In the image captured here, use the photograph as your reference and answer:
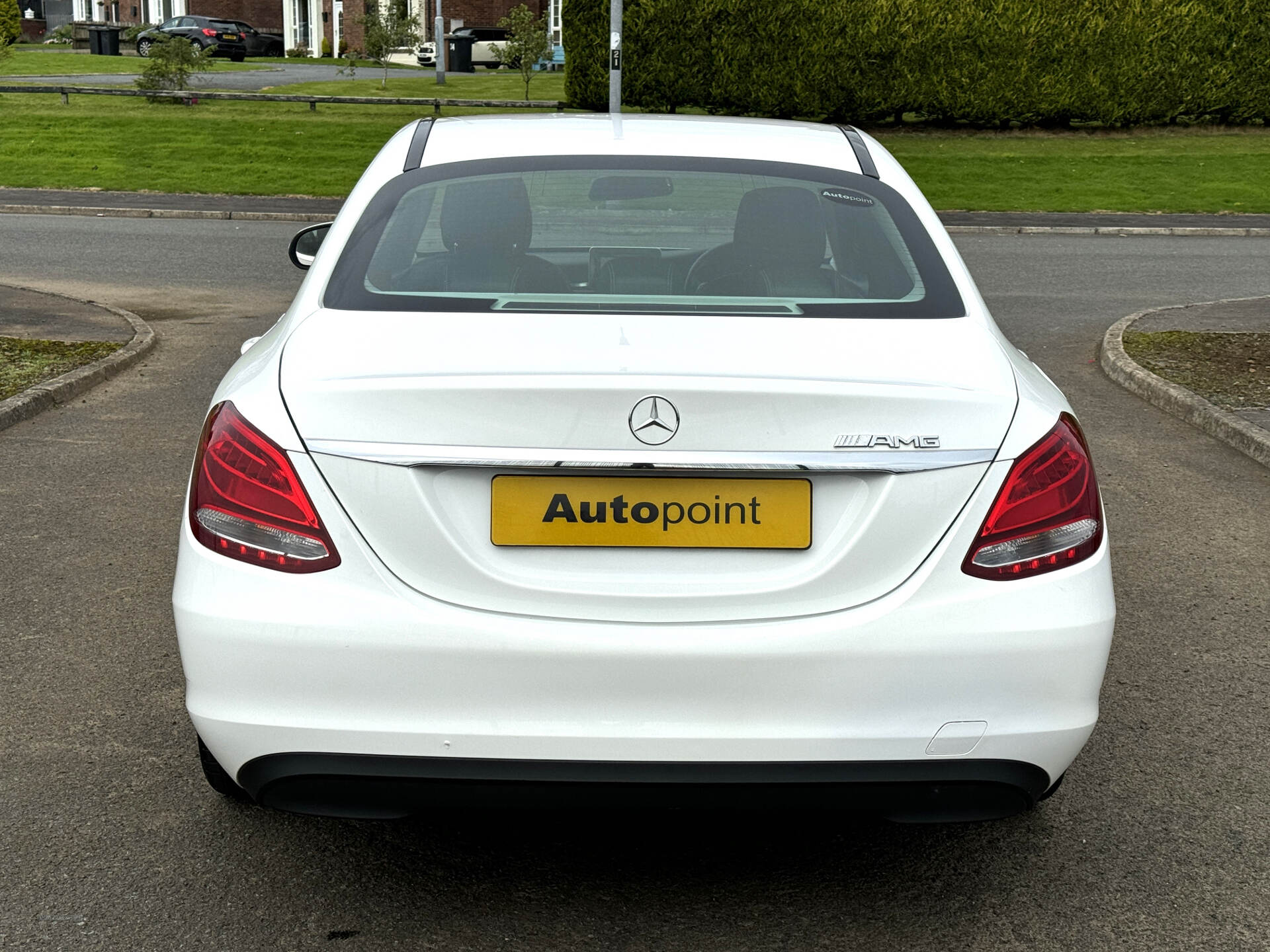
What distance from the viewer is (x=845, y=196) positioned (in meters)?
3.60

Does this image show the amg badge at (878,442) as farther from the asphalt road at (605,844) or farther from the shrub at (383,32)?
the shrub at (383,32)

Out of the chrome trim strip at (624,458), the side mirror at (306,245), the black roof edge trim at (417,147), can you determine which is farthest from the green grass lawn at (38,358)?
the chrome trim strip at (624,458)

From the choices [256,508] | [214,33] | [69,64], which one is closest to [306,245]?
[256,508]

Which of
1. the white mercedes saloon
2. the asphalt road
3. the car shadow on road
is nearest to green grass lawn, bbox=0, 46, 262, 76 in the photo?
the asphalt road

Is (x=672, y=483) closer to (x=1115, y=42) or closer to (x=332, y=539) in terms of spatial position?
(x=332, y=539)

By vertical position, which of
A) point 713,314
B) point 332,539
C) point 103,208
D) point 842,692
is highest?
point 713,314

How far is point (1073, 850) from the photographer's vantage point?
3.35 m

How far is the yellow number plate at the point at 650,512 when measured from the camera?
2.58 metres

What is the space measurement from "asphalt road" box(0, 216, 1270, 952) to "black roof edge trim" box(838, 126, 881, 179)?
5.12 feet

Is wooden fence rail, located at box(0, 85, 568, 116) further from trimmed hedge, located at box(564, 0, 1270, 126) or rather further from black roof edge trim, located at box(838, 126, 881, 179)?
black roof edge trim, located at box(838, 126, 881, 179)

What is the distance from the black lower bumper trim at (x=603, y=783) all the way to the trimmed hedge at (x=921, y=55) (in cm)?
2764

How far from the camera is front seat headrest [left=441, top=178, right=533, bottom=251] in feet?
11.3

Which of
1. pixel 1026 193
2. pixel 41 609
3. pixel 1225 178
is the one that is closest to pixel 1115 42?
pixel 1225 178

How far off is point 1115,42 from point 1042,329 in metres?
20.8
